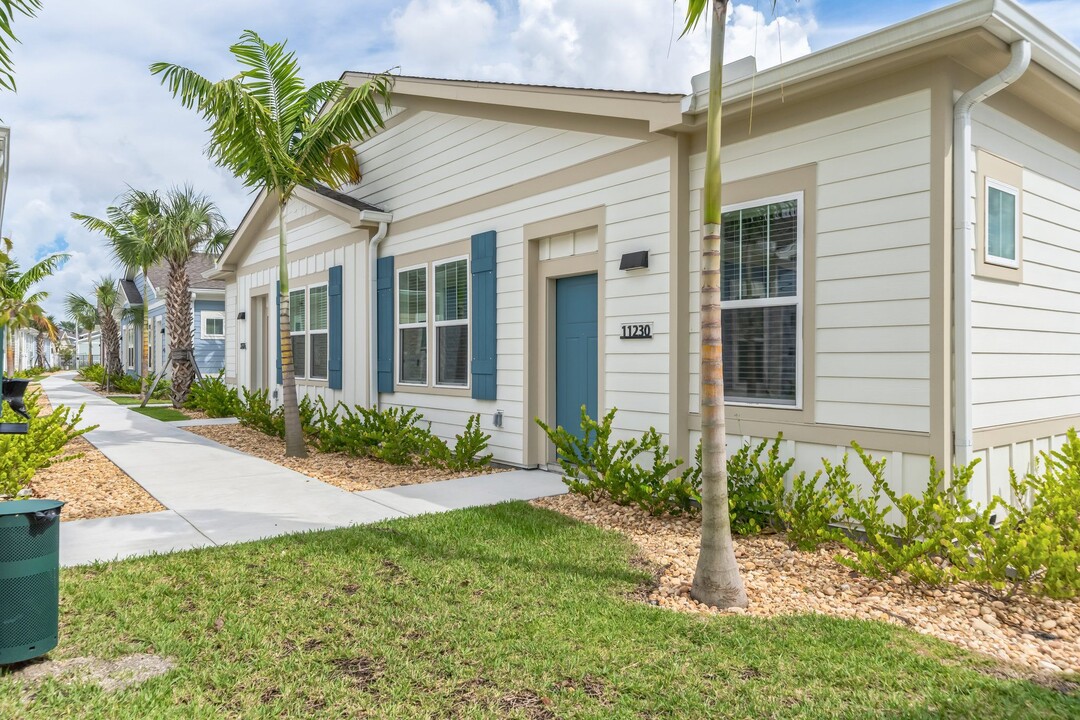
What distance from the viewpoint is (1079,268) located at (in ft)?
19.5

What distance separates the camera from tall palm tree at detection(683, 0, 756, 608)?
3.66 metres

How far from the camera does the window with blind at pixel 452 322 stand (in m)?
8.41

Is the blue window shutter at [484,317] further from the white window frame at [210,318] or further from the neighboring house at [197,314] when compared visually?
the white window frame at [210,318]

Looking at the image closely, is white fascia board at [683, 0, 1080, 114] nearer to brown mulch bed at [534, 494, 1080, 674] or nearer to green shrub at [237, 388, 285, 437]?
brown mulch bed at [534, 494, 1080, 674]

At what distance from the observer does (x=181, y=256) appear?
1619cm

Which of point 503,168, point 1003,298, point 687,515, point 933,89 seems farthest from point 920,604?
point 503,168

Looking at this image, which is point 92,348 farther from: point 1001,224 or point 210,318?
point 1001,224

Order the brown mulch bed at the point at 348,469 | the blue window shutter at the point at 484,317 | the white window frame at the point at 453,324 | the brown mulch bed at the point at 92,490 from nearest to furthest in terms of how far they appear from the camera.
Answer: the brown mulch bed at the point at 92,490 → the brown mulch bed at the point at 348,469 → the blue window shutter at the point at 484,317 → the white window frame at the point at 453,324

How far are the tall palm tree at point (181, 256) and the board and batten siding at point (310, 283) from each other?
164 cm

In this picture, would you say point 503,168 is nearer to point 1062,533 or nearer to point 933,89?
point 933,89

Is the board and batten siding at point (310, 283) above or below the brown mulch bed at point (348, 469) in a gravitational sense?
above

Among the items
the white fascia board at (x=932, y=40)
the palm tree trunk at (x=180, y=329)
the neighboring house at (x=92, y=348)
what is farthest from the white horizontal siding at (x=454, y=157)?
the neighboring house at (x=92, y=348)

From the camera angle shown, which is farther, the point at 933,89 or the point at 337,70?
the point at 337,70

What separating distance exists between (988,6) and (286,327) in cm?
773
